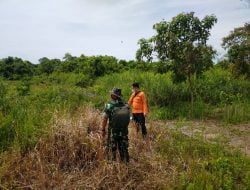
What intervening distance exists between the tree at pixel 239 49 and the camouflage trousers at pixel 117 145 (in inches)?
334

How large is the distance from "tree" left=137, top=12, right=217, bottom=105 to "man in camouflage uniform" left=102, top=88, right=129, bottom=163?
25.4 feet

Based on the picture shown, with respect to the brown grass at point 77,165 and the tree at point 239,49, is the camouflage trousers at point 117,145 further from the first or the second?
the tree at point 239,49

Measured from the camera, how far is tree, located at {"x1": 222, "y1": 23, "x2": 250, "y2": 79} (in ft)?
50.9

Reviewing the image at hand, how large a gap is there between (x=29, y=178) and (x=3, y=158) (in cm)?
67

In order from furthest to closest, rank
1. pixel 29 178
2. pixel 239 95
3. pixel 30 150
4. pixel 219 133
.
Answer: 1. pixel 239 95
2. pixel 219 133
3. pixel 30 150
4. pixel 29 178

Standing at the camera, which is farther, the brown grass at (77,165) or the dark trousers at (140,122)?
the dark trousers at (140,122)

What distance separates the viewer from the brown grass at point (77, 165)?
8016mm

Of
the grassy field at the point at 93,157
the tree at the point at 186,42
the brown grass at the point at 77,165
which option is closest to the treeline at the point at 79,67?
the tree at the point at 186,42

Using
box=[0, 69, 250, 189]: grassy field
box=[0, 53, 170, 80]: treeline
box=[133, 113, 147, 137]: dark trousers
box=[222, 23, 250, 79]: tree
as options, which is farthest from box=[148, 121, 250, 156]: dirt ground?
box=[0, 53, 170, 80]: treeline

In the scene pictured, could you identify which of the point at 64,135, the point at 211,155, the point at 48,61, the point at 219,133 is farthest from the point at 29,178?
the point at 48,61

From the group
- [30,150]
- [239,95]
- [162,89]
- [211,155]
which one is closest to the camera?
[30,150]

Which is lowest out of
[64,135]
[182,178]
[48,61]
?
[182,178]

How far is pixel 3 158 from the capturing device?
27.3ft

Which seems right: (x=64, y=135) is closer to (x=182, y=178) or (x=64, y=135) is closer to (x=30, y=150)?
(x=30, y=150)
